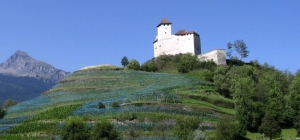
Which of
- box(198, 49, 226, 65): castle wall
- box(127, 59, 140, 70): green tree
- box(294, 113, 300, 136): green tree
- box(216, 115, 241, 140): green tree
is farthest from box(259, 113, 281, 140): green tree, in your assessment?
box(127, 59, 140, 70): green tree

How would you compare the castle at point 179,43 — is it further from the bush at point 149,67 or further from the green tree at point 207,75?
the green tree at point 207,75

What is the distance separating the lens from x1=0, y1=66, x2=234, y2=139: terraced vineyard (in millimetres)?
53219

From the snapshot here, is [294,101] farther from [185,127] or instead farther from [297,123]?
[185,127]

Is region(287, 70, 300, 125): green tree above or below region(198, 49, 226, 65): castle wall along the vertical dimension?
below

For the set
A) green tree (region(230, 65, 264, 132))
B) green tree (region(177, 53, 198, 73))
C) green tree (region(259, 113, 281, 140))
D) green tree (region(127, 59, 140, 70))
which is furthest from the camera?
green tree (region(127, 59, 140, 70))

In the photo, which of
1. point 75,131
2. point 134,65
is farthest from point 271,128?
point 134,65

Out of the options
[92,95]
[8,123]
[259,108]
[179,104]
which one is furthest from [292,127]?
[8,123]

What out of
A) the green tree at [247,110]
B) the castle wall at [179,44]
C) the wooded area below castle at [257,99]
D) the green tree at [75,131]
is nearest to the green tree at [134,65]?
the wooded area below castle at [257,99]

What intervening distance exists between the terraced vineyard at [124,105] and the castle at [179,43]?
18.3 metres

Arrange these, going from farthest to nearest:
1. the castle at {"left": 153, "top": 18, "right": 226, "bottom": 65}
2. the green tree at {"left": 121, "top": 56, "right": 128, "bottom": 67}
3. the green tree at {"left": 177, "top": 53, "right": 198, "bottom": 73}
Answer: the green tree at {"left": 121, "top": 56, "right": 128, "bottom": 67} < the castle at {"left": 153, "top": 18, "right": 226, "bottom": 65} < the green tree at {"left": 177, "top": 53, "right": 198, "bottom": 73}

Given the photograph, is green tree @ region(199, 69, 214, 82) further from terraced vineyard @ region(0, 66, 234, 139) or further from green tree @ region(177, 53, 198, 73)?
green tree @ region(177, 53, 198, 73)

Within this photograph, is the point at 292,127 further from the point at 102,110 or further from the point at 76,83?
the point at 76,83

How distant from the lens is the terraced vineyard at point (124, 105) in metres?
53.2

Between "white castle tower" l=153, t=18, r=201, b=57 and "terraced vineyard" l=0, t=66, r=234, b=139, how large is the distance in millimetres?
20280
